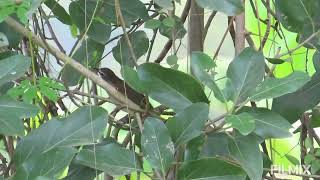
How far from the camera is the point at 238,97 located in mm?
623

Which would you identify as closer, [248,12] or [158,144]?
[158,144]

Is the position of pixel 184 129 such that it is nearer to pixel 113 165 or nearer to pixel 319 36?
pixel 113 165

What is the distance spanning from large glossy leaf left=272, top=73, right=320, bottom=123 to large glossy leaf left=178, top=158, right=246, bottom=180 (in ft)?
0.58

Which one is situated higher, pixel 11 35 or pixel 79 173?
pixel 11 35

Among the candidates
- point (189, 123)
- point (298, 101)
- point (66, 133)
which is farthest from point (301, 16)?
point (66, 133)

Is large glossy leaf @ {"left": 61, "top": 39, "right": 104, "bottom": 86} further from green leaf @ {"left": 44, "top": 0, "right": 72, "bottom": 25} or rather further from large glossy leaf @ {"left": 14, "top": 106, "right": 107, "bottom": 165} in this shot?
large glossy leaf @ {"left": 14, "top": 106, "right": 107, "bottom": 165}

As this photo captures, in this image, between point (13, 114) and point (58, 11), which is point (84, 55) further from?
point (13, 114)

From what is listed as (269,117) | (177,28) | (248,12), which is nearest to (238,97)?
(269,117)

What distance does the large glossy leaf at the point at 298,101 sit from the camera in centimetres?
75

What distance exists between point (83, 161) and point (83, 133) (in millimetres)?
36

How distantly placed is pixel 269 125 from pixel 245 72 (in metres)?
0.07

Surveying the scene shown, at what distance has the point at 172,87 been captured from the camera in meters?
0.65

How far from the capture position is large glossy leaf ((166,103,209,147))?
1.99 ft

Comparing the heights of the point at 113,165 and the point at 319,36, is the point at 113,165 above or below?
below
